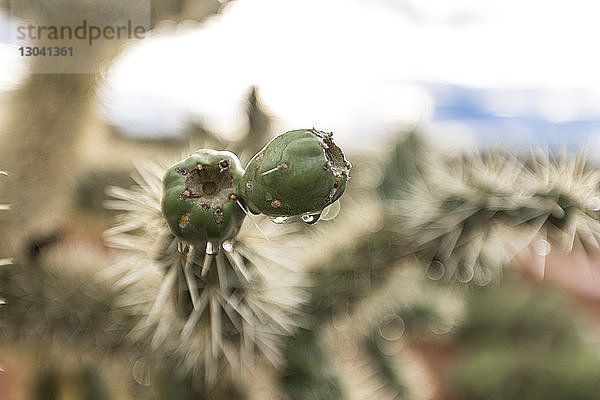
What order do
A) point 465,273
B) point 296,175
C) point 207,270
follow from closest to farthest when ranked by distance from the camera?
point 296,175
point 207,270
point 465,273

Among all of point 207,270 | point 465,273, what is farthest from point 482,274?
point 207,270

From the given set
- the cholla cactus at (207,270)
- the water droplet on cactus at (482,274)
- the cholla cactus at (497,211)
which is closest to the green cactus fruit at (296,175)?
the cholla cactus at (207,270)

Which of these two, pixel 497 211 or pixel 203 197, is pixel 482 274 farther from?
pixel 203 197

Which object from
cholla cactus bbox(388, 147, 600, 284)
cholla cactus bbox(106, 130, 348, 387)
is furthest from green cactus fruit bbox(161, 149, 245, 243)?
cholla cactus bbox(388, 147, 600, 284)

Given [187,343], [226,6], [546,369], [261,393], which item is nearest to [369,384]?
[261,393]

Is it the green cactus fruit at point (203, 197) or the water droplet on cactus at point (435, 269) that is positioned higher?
the green cactus fruit at point (203, 197)

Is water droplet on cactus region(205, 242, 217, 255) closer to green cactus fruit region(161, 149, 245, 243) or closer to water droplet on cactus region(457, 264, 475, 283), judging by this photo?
green cactus fruit region(161, 149, 245, 243)

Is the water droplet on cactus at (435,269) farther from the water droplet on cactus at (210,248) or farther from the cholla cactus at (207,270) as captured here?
the water droplet on cactus at (210,248)

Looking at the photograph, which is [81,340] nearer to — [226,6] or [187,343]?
[187,343]
